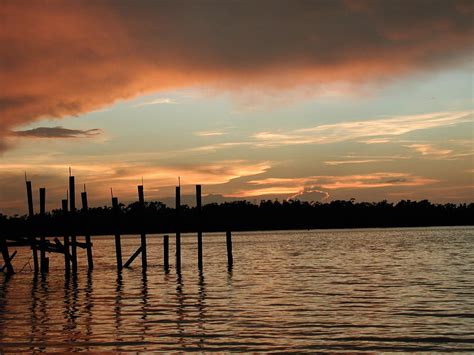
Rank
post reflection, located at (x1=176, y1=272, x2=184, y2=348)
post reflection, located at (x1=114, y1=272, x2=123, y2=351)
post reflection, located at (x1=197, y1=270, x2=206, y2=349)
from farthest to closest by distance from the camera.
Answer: post reflection, located at (x1=176, y1=272, x2=184, y2=348)
post reflection, located at (x1=114, y1=272, x2=123, y2=351)
post reflection, located at (x1=197, y1=270, x2=206, y2=349)

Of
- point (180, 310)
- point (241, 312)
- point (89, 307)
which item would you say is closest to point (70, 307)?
point (89, 307)

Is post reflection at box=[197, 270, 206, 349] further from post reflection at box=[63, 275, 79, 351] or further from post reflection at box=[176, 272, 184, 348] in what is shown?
post reflection at box=[63, 275, 79, 351]

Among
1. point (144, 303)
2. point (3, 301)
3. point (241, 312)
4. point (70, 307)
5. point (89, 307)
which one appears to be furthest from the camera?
point (3, 301)

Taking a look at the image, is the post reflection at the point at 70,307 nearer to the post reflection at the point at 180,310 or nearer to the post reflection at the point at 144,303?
the post reflection at the point at 144,303

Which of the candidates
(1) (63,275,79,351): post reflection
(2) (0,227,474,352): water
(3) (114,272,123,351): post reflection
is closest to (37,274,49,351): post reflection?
(2) (0,227,474,352): water

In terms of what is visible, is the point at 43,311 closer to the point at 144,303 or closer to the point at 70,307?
the point at 70,307

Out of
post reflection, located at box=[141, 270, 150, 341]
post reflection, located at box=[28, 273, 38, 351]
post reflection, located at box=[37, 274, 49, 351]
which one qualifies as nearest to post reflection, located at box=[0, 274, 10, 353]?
post reflection, located at box=[28, 273, 38, 351]

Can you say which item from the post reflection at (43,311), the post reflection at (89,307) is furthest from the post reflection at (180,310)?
the post reflection at (43,311)

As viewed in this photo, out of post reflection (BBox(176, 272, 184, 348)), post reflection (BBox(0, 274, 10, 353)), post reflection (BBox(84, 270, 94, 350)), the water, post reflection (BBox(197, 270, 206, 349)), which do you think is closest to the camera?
the water

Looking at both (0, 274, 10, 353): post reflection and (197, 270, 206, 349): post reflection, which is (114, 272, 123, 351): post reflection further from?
(0, 274, 10, 353): post reflection

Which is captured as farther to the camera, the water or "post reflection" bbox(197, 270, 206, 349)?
"post reflection" bbox(197, 270, 206, 349)

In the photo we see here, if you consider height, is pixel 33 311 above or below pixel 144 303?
above

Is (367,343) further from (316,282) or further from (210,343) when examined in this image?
(316,282)

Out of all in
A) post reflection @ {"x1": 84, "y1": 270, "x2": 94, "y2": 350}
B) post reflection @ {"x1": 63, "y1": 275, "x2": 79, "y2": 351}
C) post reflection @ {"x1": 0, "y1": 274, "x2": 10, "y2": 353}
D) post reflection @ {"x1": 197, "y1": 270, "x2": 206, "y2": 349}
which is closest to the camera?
post reflection @ {"x1": 197, "y1": 270, "x2": 206, "y2": 349}
